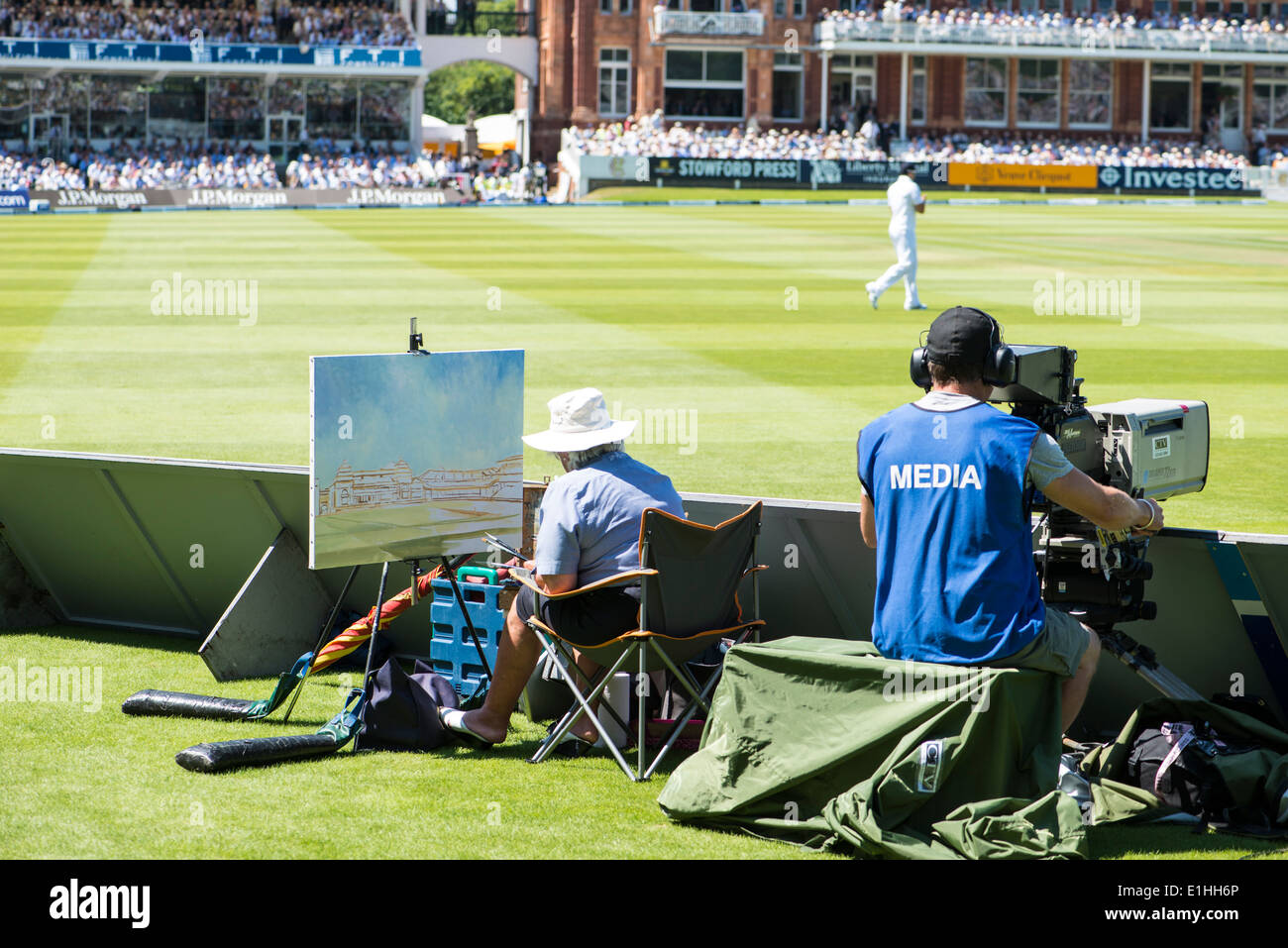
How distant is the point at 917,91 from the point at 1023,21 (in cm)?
597

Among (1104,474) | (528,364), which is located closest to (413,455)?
(1104,474)

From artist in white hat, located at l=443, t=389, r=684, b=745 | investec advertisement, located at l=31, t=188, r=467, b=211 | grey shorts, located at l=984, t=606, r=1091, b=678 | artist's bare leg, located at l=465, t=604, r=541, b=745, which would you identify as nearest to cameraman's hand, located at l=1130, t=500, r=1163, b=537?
grey shorts, located at l=984, t=606, r=1091, b=678

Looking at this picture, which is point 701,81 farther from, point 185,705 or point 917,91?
point 185,705

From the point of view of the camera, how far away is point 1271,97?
80.8m

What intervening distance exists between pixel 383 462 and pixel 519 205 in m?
48.8

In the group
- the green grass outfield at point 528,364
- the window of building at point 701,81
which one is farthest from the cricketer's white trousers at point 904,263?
the window of building at point 701,81

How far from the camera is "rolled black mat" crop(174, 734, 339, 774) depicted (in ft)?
19.1

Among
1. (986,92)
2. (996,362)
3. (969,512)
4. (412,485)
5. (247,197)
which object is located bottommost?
(412,485)

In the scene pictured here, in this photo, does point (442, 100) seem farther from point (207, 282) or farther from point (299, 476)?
point (299, 476)

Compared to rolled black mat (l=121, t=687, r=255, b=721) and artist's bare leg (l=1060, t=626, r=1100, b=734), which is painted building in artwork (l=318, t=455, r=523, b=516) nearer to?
rolled black mat (l=121, t=687, r=255, b=721)

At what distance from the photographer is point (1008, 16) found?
7544cm

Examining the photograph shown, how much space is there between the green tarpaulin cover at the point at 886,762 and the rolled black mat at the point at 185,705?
2134mm
